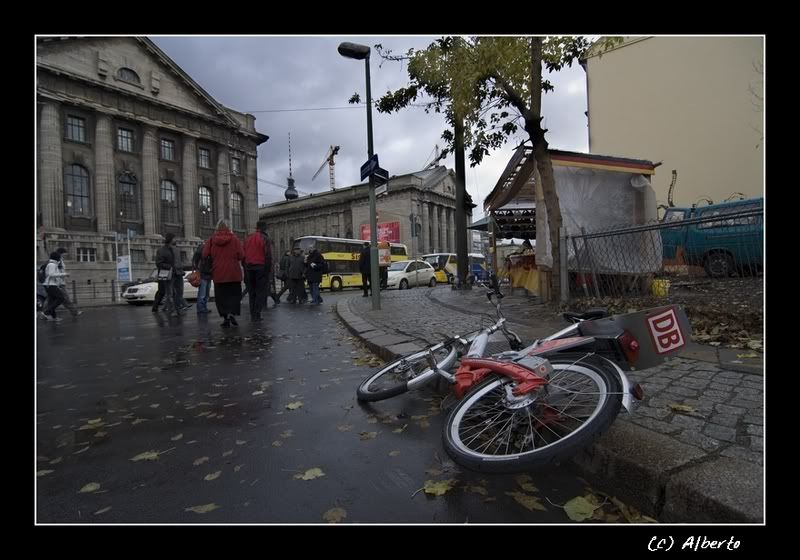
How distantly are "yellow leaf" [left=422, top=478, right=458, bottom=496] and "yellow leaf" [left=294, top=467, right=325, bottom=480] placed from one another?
0.56 m

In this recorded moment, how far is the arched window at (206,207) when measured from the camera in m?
43.5

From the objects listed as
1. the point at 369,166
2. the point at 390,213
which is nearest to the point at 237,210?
the point at 390,213

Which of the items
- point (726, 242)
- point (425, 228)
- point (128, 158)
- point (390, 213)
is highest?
point (128, 158)

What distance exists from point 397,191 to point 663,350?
56471 mm

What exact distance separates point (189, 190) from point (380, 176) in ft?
123

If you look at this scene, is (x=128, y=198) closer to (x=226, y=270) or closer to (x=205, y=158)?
(x=205, y=158)

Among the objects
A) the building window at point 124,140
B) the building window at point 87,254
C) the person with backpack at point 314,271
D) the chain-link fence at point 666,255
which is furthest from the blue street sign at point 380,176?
the building window at point 124,140

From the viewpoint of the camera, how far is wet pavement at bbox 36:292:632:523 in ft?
6.77

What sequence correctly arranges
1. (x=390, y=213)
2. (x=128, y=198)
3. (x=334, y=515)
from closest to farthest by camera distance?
(x=334, y=515) → (x=128, y=198) → (x=390, y=213)

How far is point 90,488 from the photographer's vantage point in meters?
2.30

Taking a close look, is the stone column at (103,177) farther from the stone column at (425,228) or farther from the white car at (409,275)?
the stone column at (425,228)

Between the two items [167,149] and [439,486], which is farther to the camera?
[167,149]

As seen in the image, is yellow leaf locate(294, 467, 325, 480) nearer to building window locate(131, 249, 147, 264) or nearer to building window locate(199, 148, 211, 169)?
building window locate(131, 249, 147, 264)

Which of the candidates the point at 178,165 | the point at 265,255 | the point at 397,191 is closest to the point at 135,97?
the point at 178,165
